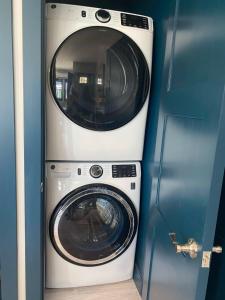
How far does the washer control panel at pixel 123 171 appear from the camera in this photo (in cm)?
173

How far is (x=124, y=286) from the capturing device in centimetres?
191

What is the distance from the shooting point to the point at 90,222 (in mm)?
1805

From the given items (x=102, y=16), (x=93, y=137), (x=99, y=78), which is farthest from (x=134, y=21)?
(x=93, y=137)

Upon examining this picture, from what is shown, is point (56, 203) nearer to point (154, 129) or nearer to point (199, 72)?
point (154, 129)

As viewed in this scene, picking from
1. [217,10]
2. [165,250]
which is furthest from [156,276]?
[217,10]

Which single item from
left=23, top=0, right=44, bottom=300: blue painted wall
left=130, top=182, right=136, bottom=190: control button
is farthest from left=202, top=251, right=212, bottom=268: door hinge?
left=130, top=182, right=136, bottom=190: control button

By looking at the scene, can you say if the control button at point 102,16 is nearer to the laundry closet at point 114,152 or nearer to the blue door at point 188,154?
the laundry closet at point 114,152

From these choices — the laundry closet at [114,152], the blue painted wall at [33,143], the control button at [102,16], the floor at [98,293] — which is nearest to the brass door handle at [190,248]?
the laundry closet at [114,152]

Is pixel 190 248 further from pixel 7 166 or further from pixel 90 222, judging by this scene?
pixel 90 222

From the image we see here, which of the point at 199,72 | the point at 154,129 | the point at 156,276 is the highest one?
the point at 199,72

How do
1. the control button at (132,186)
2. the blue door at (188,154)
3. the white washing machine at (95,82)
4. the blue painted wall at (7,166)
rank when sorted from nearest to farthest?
the blue door at (188,154) < the blue painted wall at (7,166) < the white washing machine at (95,82) < the control button at (132,186)

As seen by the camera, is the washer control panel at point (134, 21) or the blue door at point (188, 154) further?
the washer control panel at point (134, 21)

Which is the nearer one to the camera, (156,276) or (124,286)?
(156,276)

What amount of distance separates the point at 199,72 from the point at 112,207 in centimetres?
116
